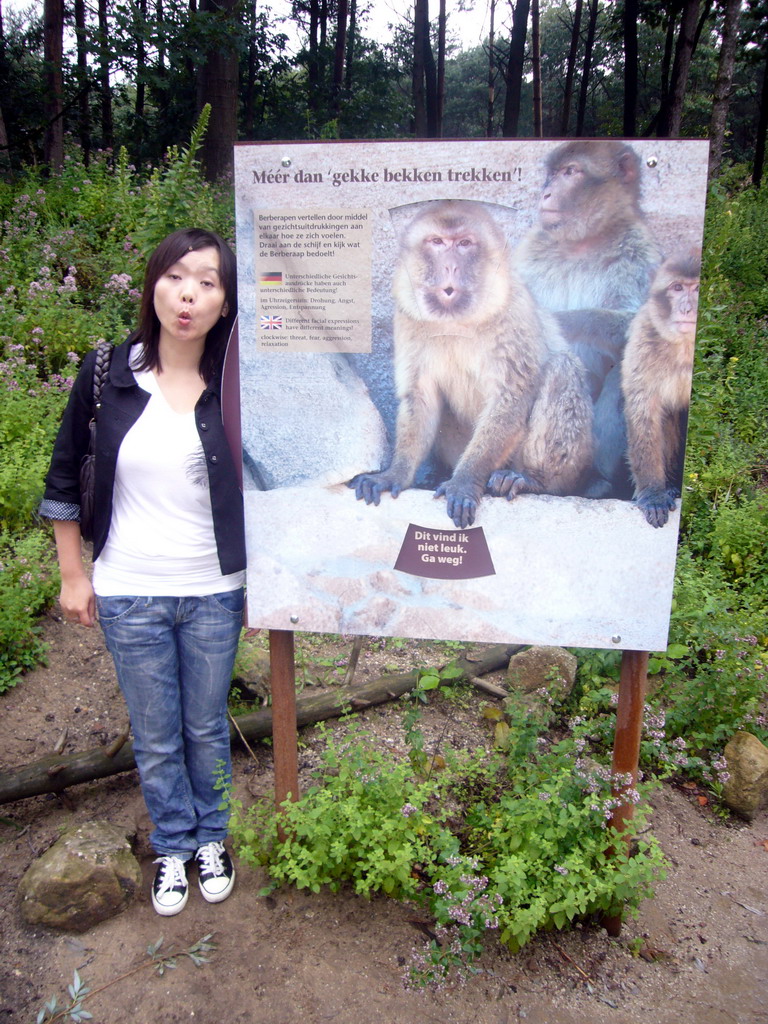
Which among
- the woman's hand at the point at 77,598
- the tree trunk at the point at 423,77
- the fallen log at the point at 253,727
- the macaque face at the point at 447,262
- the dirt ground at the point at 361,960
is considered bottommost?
the dirt ground at the point at 361,960

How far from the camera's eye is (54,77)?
11656 mm

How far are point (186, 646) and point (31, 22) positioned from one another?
1260 inches

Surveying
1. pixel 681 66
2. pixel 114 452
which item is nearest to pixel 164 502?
pixel 114 452

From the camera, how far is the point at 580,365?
2.01 meters

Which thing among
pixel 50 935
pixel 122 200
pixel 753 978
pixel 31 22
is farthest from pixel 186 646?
pixel 31 22

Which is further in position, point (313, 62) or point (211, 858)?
point (313, 62)

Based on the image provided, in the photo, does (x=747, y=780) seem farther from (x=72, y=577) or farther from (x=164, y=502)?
(x=72, y=577)

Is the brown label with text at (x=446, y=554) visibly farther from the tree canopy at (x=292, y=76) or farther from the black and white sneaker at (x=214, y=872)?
the tree canopy at (x=292, y=76)

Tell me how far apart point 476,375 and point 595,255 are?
1.46 feet

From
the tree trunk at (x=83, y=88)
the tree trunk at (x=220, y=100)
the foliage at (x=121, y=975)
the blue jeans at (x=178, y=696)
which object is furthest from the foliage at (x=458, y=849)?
the tree trunk at (x=83, y=88)

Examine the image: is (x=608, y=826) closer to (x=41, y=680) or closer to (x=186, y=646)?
(x=186, y=646)

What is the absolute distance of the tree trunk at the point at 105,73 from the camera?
10.3 metres

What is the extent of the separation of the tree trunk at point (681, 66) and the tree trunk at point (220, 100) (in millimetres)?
7233

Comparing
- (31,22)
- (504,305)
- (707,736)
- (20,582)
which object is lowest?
(707,736)
